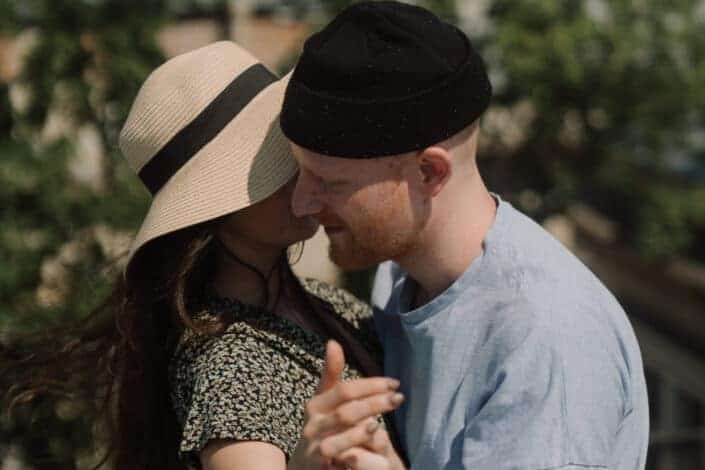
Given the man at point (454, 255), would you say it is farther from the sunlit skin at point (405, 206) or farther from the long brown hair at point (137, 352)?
the long brown hair at point (137, 352)

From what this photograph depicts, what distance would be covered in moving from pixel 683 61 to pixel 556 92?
1109 millimetres

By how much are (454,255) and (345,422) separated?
1.58 ft

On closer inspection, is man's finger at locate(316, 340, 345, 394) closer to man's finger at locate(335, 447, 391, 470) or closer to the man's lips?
man's finger at locate(335, 447, 391, 470)

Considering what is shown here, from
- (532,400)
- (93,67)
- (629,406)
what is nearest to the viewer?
(532,400)

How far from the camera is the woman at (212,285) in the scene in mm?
2686

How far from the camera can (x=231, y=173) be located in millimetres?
2777

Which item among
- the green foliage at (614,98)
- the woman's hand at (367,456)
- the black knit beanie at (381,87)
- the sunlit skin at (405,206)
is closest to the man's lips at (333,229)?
the sunlit skin at (405,206)

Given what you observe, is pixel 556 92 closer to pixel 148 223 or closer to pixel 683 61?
pixel 683 61

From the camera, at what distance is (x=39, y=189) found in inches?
252

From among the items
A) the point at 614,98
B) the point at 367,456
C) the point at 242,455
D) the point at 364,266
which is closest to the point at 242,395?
the point at 242,455

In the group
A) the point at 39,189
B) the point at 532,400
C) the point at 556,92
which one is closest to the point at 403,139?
the point at 532,400

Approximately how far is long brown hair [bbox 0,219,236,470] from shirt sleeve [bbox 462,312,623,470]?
0.64m

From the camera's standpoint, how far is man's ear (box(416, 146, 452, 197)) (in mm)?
2465

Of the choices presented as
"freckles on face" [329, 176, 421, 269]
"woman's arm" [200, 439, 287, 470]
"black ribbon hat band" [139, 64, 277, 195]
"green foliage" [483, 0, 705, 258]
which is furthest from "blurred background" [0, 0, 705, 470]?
"freckles on face" [329, 176, 421, 269]
